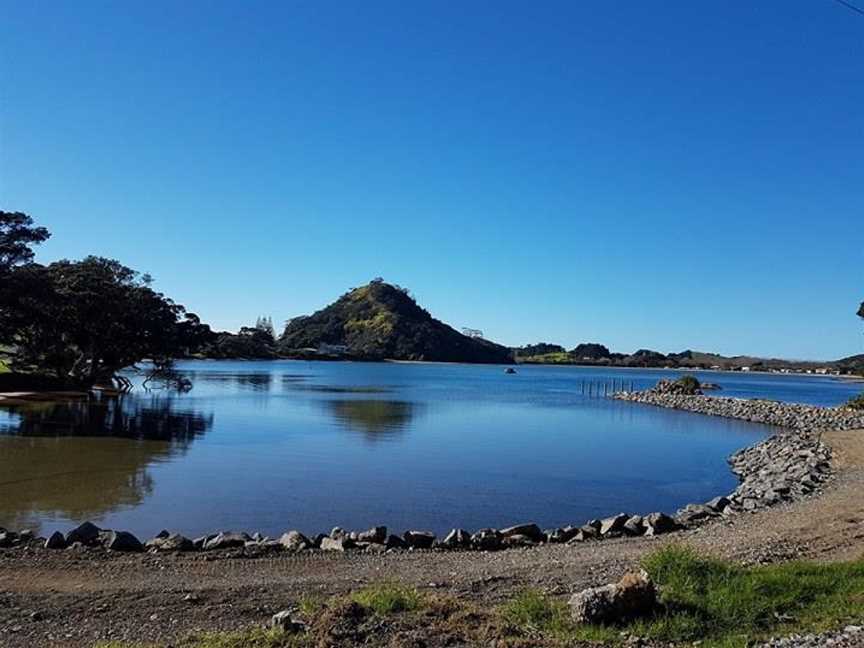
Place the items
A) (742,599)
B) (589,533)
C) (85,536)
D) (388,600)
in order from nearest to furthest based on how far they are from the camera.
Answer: (742,599)
(388,600)
(85,536)
(589,533)

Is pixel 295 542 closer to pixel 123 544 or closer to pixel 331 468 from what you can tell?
pixel 123 544

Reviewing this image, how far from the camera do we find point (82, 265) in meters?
54.1

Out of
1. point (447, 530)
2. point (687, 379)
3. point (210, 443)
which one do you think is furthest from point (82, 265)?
point (687, 379)

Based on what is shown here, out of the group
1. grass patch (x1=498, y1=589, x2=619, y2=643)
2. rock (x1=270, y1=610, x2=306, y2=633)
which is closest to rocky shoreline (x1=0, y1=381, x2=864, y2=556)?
rock (x1=270, y1=610, x2=306, y2=633)

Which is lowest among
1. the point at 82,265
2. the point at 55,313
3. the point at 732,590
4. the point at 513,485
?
the point at 513,485

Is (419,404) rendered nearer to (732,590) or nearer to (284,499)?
(284,499)

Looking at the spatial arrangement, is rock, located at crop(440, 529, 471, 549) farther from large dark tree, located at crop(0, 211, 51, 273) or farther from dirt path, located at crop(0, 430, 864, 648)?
large dark tree, located at crop(0, 211, 51, 273)

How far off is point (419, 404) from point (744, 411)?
24.4 m

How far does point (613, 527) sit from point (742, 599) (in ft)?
21.8

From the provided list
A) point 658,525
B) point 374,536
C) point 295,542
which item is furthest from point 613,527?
point 295,542

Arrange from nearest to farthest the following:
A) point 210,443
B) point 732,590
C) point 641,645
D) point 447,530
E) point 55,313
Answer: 1. point 641,645
2. point 732,590
3. point 447,530
4. point 210,443
5. point 55,313

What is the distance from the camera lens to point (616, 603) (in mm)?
6504

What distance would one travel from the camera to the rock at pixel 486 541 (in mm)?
12164

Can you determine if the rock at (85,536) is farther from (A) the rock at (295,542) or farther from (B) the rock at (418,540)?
(B) the rock at (418,540)
